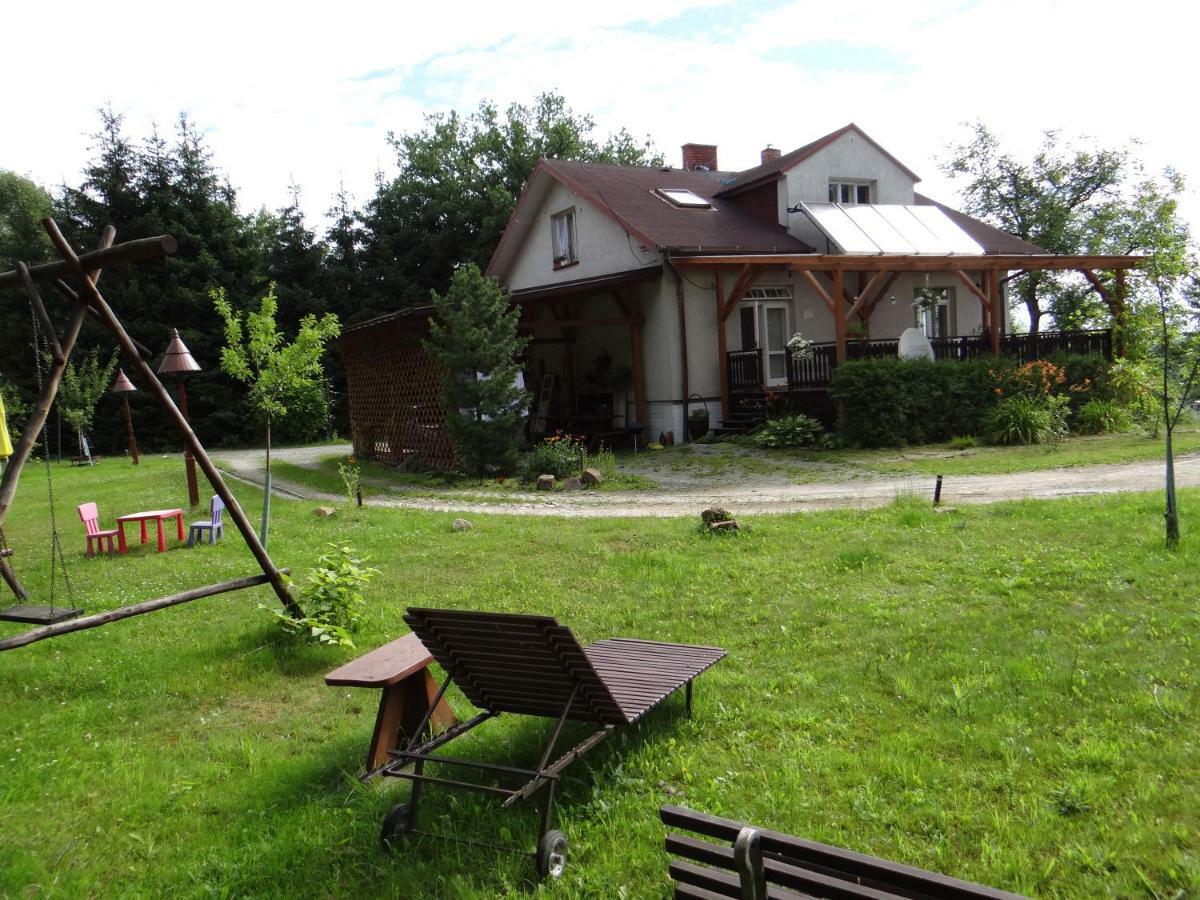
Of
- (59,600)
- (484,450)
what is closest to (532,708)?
(59,600)

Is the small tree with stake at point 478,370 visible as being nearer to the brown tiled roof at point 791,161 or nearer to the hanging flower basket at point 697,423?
the hanging flower basket at point 697,423

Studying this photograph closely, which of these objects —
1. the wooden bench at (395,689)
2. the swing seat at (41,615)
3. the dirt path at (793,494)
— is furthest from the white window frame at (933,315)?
the swing seat at (41,615)

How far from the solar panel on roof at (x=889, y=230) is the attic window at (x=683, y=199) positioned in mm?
2841

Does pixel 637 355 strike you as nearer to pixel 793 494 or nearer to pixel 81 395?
pixel 793 494

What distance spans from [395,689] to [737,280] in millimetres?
15817

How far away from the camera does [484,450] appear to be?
15.4 meters

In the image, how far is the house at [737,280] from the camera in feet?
61.5

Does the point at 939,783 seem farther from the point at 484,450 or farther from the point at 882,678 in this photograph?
the point at 484,450

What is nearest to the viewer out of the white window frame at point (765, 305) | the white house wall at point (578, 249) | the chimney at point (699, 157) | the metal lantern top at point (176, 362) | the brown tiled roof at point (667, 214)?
the metal lantern top at point (176, 362)

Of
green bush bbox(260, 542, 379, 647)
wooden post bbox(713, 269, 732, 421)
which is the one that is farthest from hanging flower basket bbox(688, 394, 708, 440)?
green bush bbox(260, 542, 379, 647)

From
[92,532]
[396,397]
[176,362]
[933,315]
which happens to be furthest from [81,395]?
[933,315]

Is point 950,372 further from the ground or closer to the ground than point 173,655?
further from the ground

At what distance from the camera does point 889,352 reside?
17812 millimetres

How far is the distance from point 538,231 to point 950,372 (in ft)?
40.7
